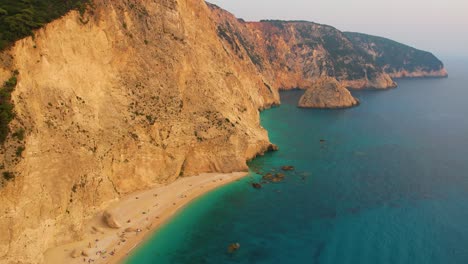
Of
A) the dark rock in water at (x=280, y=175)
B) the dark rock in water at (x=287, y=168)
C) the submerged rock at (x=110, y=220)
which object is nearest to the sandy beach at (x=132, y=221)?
the submerged rock at (x=110, y=220)

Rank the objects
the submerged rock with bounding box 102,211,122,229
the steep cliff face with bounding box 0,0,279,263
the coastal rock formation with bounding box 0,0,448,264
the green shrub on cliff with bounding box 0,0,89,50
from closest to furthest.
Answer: the coastal rock formation with bounding box 0,0,448,264, the steep cliff face with bounding box 0,0,279,263, the green shrub on cliff with bounding box 0,0,89,50, the submerged rock with bounding box 102,211,122,229

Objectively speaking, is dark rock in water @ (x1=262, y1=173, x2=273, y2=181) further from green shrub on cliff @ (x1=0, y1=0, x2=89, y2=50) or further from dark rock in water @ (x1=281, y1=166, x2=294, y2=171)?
green shrub on cliff @ (x1=0, y1=0, x2=89, y2=50)

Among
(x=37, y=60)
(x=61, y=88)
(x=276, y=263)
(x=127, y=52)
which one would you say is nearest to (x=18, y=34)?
(x=37, y=60)

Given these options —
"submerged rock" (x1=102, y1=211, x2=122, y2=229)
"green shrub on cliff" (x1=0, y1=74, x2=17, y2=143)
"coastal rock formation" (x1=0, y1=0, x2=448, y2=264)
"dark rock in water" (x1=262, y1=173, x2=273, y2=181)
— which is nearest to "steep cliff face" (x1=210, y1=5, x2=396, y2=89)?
"coastal rock formation" (x1=0, y1=0, x2=448, y2=264)

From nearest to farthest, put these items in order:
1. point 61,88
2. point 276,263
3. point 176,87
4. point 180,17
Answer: point 276,263 < point 61,88 < point 176,87 < point 180,17

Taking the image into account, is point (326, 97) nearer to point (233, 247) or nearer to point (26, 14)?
point (233, 247)

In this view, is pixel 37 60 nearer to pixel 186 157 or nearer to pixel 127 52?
pixel 127 52
